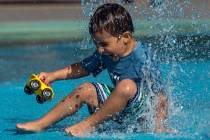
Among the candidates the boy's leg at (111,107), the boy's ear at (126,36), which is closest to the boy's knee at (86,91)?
the boy's leg at (111,107)

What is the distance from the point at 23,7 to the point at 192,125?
30.5 feet

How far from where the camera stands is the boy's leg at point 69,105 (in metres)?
4.27

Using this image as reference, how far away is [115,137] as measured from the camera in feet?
13.6

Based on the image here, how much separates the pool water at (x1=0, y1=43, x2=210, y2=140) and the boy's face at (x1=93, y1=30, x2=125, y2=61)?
1.64ft

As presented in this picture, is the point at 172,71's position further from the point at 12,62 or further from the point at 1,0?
the point at 1,0

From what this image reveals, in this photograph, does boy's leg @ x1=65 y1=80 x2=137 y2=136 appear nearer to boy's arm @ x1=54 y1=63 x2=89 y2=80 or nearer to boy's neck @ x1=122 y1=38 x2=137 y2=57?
boy's neck @ x1=122 y1=38 x2=137 y2=57

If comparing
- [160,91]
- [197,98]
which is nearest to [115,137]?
[160,91]

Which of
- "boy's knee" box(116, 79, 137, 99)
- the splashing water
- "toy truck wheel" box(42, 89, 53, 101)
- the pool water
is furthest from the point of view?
the splashing water

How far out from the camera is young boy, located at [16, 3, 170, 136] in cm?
416

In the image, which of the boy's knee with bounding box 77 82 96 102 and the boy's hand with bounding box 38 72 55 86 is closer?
the boy's knee with bounding box 77 82 96 102

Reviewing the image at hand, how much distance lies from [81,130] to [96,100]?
0.76 feet

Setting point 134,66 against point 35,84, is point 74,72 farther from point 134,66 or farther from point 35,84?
point 134,66

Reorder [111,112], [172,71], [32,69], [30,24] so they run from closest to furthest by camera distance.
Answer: [111,112] → [172,71] → [32,69] → [30,24]

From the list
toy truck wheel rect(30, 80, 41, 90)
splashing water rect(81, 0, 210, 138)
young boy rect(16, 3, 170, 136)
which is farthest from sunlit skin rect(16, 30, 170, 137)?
splashing water rect(81, 0, 210, 138)
